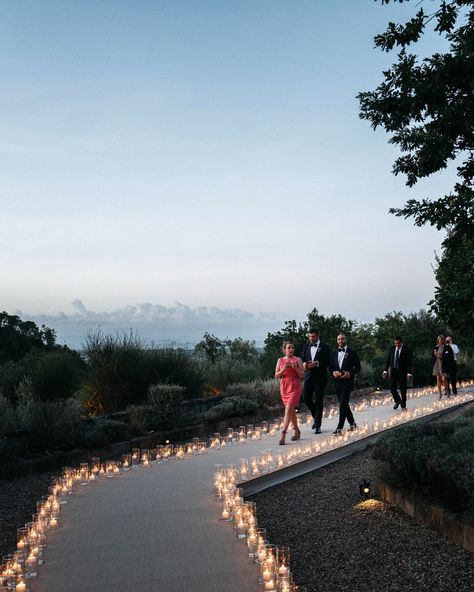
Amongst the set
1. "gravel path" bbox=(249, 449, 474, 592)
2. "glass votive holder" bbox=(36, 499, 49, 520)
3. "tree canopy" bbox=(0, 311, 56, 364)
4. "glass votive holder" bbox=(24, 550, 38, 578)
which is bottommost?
"gravel path" bbox=(249, 449, 474, 592)

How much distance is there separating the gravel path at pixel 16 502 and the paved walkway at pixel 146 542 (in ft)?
1.67

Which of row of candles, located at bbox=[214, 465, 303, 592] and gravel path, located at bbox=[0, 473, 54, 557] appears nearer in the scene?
row of candles, located at bbox=[214, 465, 303, 592]

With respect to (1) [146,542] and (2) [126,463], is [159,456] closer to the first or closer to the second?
(2) [126,463]

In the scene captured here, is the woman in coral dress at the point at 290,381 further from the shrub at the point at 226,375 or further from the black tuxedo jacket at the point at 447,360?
the black tuxedo jacket at the point at 447,360

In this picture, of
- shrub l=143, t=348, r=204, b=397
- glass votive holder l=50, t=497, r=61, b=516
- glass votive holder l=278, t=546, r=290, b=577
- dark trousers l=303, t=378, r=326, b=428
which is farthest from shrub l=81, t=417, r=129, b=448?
glass votive holder l=278, t=546, r=290, b=577

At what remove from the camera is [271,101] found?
584 inches

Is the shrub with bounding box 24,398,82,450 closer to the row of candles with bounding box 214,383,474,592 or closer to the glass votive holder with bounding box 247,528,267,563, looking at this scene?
the row of candles with bounding box 214,383,474,592

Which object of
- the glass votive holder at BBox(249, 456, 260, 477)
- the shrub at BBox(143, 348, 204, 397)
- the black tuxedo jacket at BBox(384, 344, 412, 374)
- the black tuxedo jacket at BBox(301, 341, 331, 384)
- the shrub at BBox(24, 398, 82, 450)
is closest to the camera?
the glass votive holder at BBox(249, 456, 260, 477)

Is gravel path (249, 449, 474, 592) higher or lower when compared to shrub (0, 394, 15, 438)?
lower

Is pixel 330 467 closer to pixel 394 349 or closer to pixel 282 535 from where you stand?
pixel 282 535

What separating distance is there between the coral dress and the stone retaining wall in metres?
3.48

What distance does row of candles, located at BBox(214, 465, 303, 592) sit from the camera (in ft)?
13.0

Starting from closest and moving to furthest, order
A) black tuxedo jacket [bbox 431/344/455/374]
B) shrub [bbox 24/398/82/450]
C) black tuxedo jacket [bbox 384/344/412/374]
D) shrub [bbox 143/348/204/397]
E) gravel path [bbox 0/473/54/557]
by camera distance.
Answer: gravel path [bbox 0/473/54/557] < shrub [bbox 24/398/82/450] < shrub [bbox 143/348/204/397] < black tuxedo jacket [bbox 384/344/412/374] < black tuxedo jacket [bbox 431/344/455/374]

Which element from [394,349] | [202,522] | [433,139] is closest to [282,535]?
[202,522]
